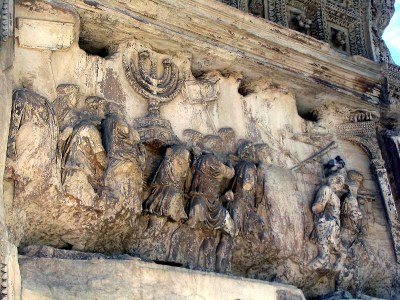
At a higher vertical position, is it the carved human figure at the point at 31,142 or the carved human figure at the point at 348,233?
the carved human figure at the point at 31,142

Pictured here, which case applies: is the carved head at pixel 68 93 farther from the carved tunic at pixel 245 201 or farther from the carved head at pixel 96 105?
the carved tunic at pixel 245 201

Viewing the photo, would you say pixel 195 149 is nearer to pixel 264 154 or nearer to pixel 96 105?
pixel 264 154

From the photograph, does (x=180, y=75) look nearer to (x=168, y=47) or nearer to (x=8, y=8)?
(x=168, y=47)

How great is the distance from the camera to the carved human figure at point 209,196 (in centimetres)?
616

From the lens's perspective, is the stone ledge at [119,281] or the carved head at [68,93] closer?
the stone ledge at [119,281]

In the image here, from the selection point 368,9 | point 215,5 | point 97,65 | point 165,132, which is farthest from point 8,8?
point 368,9

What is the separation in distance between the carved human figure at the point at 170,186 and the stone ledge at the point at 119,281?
73 centimetres

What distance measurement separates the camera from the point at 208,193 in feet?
20.8

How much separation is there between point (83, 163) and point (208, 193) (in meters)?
1.31

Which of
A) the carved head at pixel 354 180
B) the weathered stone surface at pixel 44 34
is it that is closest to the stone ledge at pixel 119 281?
the weathered stone surface at pixel 44 34

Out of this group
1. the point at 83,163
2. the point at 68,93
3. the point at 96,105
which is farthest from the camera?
the point at 96,105

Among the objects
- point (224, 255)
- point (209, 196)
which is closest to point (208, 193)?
point (209, 196)

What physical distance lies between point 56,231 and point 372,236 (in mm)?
3743

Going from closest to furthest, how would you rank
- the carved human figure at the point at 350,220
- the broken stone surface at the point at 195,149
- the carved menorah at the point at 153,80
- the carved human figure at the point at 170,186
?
the broken stone surface at the point at 195,149, the carved human figure at the point at 170,186, the carved menorah at the point at 153,80, the carved human figure at the point at 350,220
